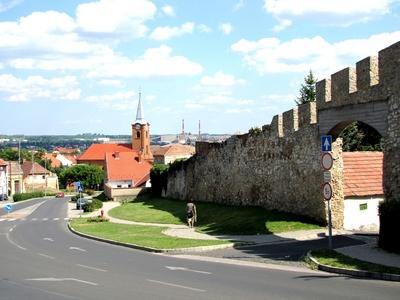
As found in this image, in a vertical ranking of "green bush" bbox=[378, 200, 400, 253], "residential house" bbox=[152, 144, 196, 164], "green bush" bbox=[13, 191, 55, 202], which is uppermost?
"residential house" bbox=[152, 144, 196, 164]

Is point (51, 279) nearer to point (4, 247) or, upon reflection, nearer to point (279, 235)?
point (279, 235)

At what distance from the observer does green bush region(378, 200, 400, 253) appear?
665 inches

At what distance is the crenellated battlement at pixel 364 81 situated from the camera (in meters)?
19.2

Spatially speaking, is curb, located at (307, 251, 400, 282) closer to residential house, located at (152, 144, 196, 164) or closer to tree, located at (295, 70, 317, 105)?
tree, located at (295, 70, 317, 105)

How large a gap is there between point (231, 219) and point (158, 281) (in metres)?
16.7

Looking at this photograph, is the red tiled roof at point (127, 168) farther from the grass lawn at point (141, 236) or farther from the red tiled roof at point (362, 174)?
the red tiled roof at point (362, 174)

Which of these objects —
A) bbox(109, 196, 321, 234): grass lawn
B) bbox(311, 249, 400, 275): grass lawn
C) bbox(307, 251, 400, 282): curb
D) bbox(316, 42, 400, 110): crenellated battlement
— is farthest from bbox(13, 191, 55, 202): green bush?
bbox(307, 251, 400, 282): curb

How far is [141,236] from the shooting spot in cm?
2938

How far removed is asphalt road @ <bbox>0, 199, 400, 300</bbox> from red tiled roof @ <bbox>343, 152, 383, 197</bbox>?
1005 centimetres

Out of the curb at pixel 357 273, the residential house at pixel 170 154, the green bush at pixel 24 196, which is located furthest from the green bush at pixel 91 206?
the residential house at pixel 170 154

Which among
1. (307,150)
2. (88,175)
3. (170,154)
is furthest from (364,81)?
(170,154)

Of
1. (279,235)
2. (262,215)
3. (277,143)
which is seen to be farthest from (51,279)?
(277,143)

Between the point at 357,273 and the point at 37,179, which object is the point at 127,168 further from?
the point at 357,273

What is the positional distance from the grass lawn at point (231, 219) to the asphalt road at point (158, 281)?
21.9 feet
